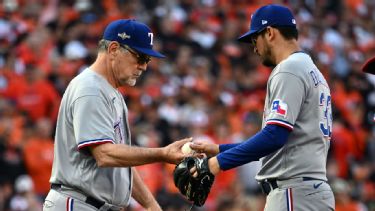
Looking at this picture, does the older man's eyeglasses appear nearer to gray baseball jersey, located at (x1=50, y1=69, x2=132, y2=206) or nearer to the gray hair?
the gray hair

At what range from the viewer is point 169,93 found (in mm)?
12812

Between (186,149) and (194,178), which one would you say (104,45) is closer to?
(186,149)

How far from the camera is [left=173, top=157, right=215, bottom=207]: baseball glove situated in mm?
5535

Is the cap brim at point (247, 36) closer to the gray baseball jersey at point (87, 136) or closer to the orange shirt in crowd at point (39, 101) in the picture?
the gray baseball jersey at point (87, 136)

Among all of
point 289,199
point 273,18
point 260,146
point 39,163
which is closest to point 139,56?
point 273,18

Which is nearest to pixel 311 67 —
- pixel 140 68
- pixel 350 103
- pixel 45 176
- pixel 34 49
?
pixel 140 68

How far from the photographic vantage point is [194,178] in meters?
5.54

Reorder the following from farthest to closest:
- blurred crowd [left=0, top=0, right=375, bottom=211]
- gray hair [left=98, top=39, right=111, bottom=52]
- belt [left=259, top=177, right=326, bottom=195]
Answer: blurred crowd [left=0, top=0, right=375, bottom=211] → gray hair [left=98, top=39, right=111, bottom=52] → belt [left=259, top=177, right=326, bottom=195]

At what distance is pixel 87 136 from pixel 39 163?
5.18 meters

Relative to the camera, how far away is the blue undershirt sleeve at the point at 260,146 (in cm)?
540

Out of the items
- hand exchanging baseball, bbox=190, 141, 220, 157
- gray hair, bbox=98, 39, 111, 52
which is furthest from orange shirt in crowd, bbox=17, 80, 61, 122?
gray hair, bbox=98, 39, 111, 52

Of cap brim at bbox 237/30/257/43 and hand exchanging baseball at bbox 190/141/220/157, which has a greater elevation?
cap brim at bbox 237/30/257/43

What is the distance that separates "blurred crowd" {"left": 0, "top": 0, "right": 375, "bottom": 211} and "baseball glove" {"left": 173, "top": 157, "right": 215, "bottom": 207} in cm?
463

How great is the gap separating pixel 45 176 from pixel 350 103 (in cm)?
614
